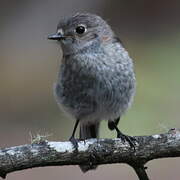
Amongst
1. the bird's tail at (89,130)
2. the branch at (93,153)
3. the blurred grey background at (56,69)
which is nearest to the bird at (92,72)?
the bird's tail at (89,130)

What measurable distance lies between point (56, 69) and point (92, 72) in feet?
16.9

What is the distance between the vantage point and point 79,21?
5.43 m

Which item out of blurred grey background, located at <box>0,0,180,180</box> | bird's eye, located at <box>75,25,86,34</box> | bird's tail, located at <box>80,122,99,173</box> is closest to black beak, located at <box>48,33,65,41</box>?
bird's eye, located at <box>75,25,86,34</box>

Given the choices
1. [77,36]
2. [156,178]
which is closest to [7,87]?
[156,178]

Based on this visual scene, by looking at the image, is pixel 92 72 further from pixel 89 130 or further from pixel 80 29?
pixel 89 130

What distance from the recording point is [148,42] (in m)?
11.4

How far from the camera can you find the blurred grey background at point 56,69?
26.6 feet

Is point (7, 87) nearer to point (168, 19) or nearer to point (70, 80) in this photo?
point (168, 19)

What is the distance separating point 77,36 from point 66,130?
3.47m

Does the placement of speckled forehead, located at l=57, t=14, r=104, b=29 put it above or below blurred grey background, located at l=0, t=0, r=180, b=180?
below

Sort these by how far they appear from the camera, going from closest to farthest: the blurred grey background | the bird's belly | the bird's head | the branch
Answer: the branch, the bird's belly, the bird's head, the blurred grey background

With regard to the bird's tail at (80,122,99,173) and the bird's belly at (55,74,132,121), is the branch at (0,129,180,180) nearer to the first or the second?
the bird's belly at (55,74,132,121)

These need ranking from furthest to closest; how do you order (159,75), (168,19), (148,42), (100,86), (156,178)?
(168,19) < (148,42) < (159,75) < (156,178) < (100,86)

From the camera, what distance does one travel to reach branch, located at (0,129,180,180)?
169 inches
